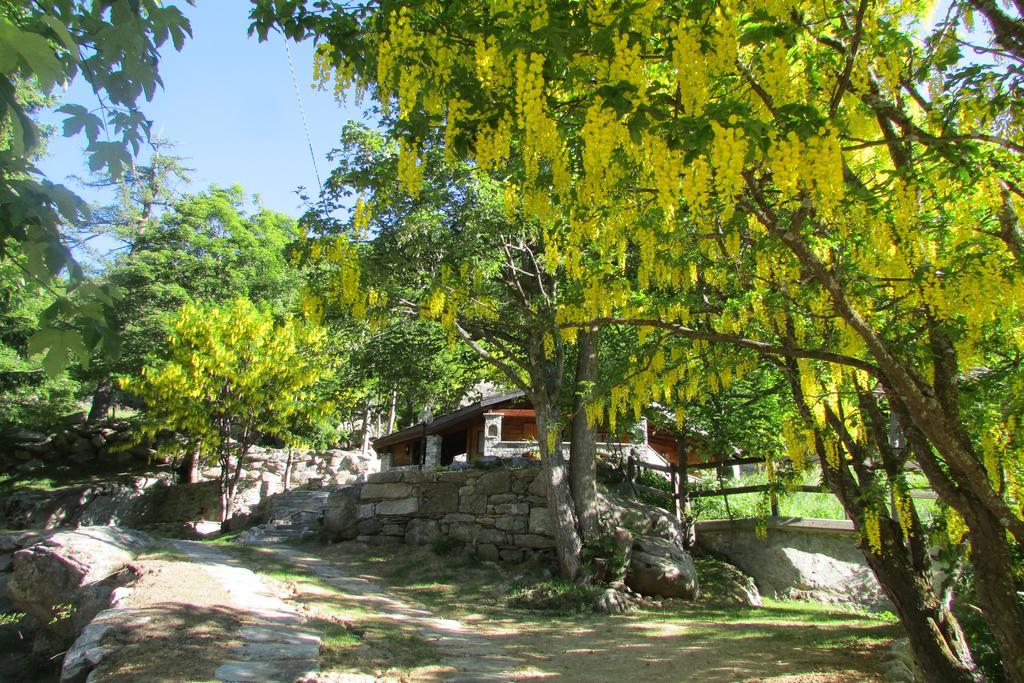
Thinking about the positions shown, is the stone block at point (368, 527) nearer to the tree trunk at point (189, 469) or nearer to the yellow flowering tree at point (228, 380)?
the yellow flowering tree at point (228, 380)

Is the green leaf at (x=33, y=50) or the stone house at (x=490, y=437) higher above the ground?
the stone house at (x=490, y=437)

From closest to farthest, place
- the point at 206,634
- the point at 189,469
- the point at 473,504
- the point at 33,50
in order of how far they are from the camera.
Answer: the point at 33,50 → the point at 206,634 → the point at 473,504 → the point at 189,469

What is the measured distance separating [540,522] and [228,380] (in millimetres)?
8611

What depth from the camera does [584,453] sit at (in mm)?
9930

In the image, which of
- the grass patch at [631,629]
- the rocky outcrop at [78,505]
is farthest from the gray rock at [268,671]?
the rocky outcrop at [78,505]

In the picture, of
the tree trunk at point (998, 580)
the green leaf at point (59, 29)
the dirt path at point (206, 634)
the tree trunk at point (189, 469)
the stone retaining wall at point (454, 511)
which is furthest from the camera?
the tree trunk at point (189, 469)

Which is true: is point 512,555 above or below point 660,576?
above

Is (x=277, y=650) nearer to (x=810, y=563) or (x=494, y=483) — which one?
(x=494, y=483)

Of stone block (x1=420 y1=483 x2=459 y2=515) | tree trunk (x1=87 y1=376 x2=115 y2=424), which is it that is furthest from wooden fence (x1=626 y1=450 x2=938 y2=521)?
tree trunk (x1=87 y1=376 x2=115 y2=424)

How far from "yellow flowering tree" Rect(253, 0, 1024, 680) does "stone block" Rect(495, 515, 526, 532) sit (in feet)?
20.9

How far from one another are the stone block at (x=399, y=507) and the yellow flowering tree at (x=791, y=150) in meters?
8.15

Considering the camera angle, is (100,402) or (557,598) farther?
(100,402)

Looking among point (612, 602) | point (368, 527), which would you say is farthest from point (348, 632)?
point (368, 527)

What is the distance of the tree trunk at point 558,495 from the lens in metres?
9.27
